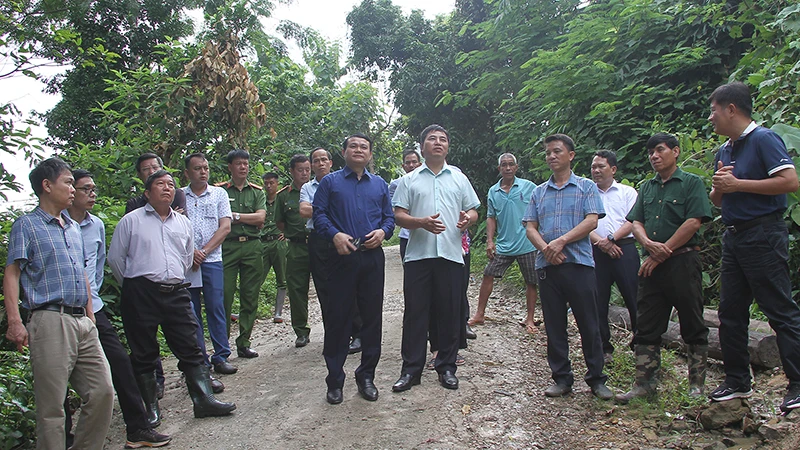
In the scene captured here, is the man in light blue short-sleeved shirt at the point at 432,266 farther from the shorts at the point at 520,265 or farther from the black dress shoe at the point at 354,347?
the shorts at the point at 520,265

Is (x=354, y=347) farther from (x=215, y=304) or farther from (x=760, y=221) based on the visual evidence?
(x=760, y=221)

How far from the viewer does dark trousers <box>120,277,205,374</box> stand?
4113mm

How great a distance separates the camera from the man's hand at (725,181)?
3625 mm

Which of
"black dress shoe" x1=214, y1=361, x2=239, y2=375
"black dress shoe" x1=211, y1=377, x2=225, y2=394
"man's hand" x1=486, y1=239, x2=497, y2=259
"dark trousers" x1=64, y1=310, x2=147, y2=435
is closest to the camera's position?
"dark trousers" x1=64, y1=310, x2=147, y2=435

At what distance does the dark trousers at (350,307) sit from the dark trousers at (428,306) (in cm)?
28

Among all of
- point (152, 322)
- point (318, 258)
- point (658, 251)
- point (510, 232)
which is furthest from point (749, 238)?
point (152, 322)

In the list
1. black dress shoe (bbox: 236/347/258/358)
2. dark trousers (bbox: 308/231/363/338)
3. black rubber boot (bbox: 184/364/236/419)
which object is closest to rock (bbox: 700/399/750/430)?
dark trousers (bbox: 308/231/363/338)

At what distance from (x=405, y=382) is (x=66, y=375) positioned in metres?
2.35

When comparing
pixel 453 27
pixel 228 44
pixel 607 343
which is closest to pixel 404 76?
pixel 453 27

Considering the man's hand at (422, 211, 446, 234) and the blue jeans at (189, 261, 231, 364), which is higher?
the man's hand at (422, 211, 446, 234)

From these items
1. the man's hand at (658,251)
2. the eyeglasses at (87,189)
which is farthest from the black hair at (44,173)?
the man's hand at (658,251)

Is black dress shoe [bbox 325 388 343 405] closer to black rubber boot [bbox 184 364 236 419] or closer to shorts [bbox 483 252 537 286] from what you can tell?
black rubber boot [bbox 184 364 236 419]

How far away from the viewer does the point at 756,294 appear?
11.9ft

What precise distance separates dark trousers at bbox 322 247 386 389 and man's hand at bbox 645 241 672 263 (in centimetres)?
202
